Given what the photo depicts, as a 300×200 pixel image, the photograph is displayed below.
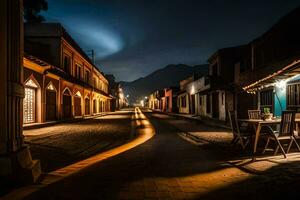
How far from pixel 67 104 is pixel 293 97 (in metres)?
19.1

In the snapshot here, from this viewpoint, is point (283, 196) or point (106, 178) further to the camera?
point (106, 178)

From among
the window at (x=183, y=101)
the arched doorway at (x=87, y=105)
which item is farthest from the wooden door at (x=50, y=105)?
the window at (x=183, y=101)

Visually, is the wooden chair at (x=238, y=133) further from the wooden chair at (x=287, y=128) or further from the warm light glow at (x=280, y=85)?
the warm light glow at (x=280, y=85)

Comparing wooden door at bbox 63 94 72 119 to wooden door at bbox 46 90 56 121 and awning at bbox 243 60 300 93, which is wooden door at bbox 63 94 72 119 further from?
awning at bbox 243 60 300 93

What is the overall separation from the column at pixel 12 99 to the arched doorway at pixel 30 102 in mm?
11458

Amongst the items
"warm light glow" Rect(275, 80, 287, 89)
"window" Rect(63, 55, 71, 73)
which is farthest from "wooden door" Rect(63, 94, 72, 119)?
"warm light glow" Rect(275, 80, 287, 89)

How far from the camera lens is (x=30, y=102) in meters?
16.2

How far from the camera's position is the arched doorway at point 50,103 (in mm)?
18703

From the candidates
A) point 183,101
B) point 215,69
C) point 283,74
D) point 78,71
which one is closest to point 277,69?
point 283,74

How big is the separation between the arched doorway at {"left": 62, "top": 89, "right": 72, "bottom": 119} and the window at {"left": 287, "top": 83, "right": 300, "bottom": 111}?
18.1m

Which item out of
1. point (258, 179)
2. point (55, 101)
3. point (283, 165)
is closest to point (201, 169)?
point (258, 179)

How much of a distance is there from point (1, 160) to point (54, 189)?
1.02 meters

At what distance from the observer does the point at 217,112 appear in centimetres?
2480

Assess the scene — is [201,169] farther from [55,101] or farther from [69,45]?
[69,45]
